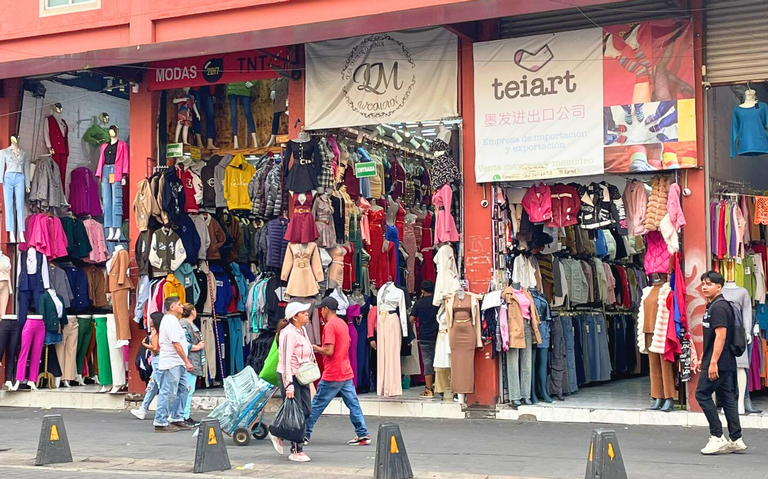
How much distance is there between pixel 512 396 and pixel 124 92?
10.4m

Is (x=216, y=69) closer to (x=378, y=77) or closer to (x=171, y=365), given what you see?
(x=378, y=77)

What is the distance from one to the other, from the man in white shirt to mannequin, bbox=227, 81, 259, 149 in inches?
182

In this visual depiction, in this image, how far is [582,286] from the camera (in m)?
18.3

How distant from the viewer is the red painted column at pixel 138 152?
17812 millimetres

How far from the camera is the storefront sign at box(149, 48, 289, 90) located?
17.0 meters

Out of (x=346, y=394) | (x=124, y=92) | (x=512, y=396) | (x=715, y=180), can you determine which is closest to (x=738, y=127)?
(x=715, y=180)

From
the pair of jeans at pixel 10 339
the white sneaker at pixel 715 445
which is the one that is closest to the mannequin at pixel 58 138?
the pair of jeans at pixel 10 339

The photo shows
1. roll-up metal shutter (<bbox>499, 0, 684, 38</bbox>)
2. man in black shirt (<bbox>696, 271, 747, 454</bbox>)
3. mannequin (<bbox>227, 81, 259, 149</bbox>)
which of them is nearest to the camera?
man in black shirt (<bbox>696, 271, 747, 454</bbox>)

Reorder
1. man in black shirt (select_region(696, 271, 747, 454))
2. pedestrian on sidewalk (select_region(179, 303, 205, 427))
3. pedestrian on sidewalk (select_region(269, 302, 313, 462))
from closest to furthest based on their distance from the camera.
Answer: man in black shirt (select_region(696, 271, 747, 454)) → pedestrian on sidewalk (select_region(269, 302, 313, 462)) → pedestrian on sidewalk (select_region(179, 303, 205, 427))

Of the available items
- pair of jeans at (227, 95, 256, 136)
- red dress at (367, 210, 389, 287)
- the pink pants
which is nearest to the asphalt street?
the pink pants

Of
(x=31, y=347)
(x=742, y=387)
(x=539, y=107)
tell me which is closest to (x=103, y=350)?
(x=31, y=347)

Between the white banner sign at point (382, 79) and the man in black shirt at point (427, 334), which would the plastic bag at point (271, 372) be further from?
the white banner sign at point (382, 79)

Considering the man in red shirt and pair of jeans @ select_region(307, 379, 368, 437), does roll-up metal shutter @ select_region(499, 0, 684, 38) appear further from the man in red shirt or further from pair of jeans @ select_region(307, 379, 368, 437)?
pair of jeans @ select_region(307, 379, 368, 437)

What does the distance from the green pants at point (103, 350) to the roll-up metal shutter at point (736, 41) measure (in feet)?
37.2
